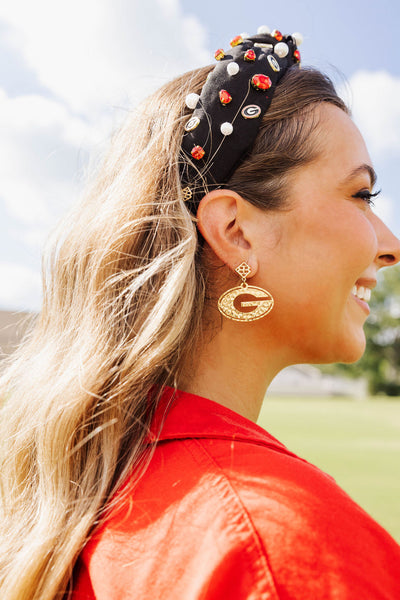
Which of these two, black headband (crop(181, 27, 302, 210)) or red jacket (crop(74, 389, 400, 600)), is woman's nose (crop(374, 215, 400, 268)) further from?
red jacket (crop(74, 389, 400, 600))

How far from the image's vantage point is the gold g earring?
169cm

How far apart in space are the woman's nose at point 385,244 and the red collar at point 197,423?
2.53 ft

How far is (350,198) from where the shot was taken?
177 cm

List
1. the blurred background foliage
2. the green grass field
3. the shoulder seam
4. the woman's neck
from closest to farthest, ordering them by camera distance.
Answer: the shoulder seam → the woman's neck → the green grass field → the blurred background foliage

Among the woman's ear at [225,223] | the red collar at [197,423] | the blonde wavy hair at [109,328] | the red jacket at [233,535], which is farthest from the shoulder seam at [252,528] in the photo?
the woman's ear at [225,223]

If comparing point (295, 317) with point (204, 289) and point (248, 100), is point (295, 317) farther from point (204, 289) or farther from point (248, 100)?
point (248, 100)

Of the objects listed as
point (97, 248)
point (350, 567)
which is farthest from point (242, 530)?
point (97, 248)

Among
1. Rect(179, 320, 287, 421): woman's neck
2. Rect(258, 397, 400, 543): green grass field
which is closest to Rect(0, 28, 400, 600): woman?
Rect(179, 320, 287, 421): woman's neck

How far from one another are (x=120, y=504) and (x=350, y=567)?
0.55m

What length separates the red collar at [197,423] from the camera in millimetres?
1340

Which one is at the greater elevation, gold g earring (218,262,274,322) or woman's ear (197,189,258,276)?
woman's ear (197,189,258,276)

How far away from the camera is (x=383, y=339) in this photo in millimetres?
76062

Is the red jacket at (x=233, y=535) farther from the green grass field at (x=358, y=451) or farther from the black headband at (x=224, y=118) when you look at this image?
the green grass field at (x=358, y=451)

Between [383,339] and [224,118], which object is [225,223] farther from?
[383,339]
